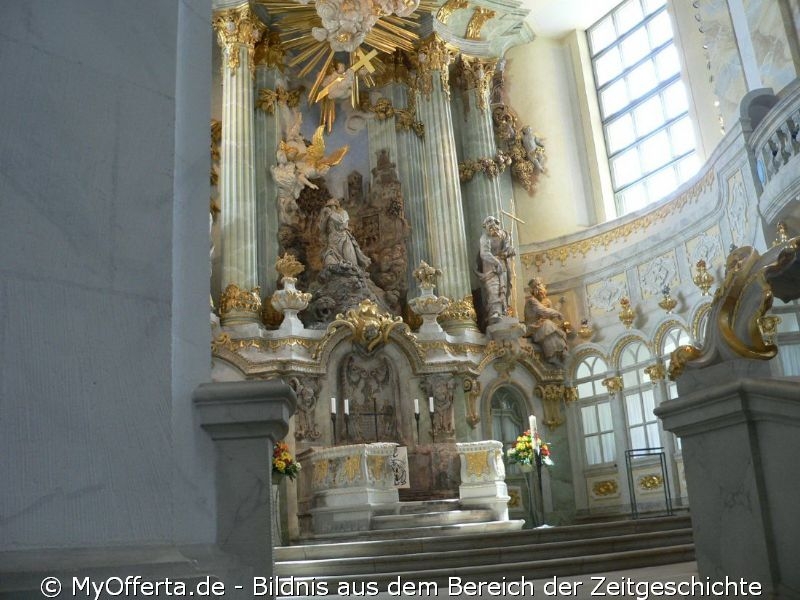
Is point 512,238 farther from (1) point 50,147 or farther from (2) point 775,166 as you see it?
(1) point 50,147

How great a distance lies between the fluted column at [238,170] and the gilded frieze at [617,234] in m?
5.56

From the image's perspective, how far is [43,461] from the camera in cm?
248

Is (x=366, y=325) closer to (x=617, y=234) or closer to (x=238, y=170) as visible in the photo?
(x=238, y=170)

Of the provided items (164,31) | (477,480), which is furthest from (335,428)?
(164,31)

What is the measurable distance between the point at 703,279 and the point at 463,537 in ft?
20.2

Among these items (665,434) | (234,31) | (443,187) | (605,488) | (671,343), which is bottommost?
(605,488)

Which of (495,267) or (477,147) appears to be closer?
(495,267)

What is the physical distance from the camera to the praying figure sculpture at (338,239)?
1497 cm

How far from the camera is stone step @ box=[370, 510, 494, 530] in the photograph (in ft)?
33.7

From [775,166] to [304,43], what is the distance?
32.0ft

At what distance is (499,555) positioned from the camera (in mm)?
7965

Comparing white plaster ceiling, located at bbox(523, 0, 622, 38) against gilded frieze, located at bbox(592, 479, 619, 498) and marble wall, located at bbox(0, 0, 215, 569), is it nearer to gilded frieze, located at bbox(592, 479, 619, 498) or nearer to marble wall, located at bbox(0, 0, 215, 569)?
gilded frieze, located at bbox(592, 479, 619, 498)

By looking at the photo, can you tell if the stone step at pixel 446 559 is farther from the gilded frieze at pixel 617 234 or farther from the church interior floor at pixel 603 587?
the gilded frieze at pixel 617 234

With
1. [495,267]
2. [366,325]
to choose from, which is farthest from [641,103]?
[366,325]
